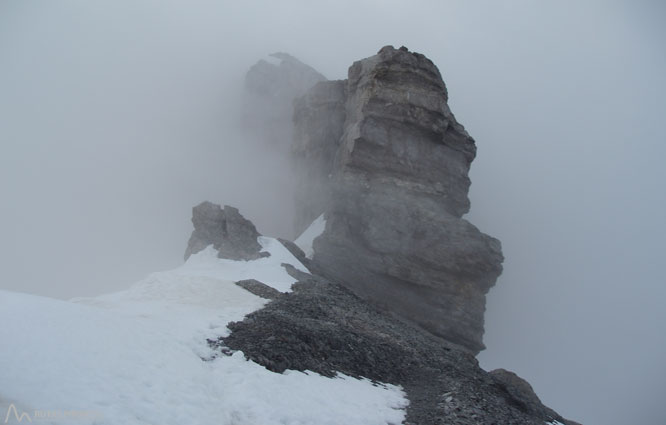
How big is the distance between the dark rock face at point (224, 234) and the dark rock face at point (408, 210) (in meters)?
7.74

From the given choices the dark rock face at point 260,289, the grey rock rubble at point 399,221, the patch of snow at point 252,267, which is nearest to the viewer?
the dark rock face at point 260,289

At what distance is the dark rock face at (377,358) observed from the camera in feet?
47.5

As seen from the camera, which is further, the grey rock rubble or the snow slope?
the grey rock rubble

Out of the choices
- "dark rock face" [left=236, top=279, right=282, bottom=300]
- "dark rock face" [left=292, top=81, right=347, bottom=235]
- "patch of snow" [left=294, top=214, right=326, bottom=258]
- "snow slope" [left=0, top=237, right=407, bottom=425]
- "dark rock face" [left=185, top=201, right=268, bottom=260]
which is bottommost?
"snow slope" [left=0, top=237, right=407, bottom=425]

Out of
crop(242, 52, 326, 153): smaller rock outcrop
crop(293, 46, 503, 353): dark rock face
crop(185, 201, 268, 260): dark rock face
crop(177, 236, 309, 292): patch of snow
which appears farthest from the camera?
crop(242, 52, 326, 153): smaller rock outcrop

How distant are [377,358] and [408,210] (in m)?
26.5

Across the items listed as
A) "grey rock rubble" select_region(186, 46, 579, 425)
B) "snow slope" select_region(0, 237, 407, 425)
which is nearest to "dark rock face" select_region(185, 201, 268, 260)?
"grey rock rubble" select_region(186, 46, 579, 425)

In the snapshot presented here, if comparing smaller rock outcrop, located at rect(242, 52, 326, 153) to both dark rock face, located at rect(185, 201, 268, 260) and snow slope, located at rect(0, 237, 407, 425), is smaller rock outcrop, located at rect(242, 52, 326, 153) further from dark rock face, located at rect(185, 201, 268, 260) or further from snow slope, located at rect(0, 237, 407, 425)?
snow slope, located at rect(0, 237, 407, 425)

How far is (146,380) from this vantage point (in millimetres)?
10562

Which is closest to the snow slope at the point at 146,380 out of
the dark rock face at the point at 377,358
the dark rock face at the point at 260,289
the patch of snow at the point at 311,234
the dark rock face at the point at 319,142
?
the dark rock face at the point at 377,358

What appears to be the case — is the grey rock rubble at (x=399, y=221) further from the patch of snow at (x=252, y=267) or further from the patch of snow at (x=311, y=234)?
the patch of snow at (x=311, y=234)

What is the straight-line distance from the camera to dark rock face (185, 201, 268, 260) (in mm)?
35594

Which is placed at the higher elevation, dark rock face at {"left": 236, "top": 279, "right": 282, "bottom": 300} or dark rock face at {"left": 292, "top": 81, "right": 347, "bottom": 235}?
dark rock face at {"left": 292, "top": 81, "right": 347, "bottom": 235}

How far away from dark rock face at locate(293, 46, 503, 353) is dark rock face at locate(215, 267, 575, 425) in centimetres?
1836
